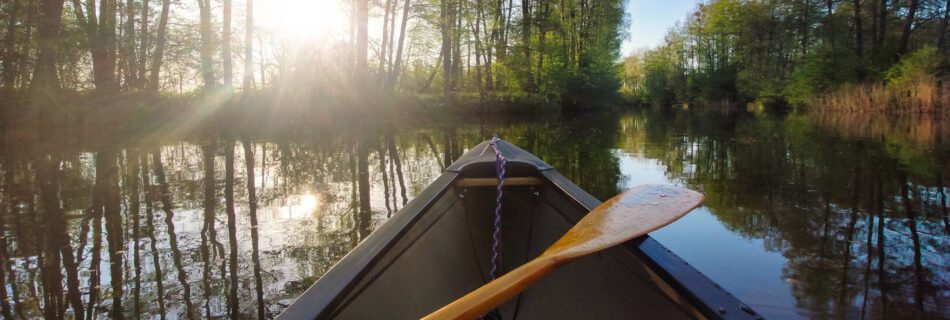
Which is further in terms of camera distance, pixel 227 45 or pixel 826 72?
pixel 826 72

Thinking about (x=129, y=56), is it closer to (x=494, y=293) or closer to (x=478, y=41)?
(x=478, y=41)

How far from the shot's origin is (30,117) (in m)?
13.0

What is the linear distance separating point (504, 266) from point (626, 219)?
82 centimetres

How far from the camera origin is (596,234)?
1.57 metres

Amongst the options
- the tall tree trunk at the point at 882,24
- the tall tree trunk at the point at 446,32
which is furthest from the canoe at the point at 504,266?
the tall tree trunk at the point at 882,24

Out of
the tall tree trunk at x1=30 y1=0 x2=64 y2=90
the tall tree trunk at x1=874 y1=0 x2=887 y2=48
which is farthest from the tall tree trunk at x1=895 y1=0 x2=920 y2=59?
the tall tree trunk at x1=30 y1=0 x2=64 y2=90

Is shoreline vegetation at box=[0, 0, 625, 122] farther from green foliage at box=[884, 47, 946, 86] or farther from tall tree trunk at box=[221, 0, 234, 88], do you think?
green foliage at box=[884, 47, 946, 86]

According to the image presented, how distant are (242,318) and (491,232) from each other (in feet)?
3.95

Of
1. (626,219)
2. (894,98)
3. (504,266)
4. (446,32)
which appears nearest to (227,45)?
(446,32)

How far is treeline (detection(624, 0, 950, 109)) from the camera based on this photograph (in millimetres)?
17453

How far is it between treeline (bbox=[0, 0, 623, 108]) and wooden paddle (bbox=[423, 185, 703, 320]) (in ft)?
53.6

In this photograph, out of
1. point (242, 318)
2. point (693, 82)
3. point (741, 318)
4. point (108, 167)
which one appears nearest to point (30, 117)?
point (108, 167)

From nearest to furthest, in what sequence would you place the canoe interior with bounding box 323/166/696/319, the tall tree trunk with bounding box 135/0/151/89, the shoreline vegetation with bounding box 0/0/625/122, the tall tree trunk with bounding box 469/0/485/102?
the canoe interior with bounding box 323/166/696/319
the shoreline vegetation with bounding box 0/0/625/122
the tall tree trunk with bounding box 135/0/151/89
the tall tree trunk with bounding box 469/0/485/102

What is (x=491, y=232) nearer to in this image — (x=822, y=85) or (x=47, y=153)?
(x=47, y=153)
